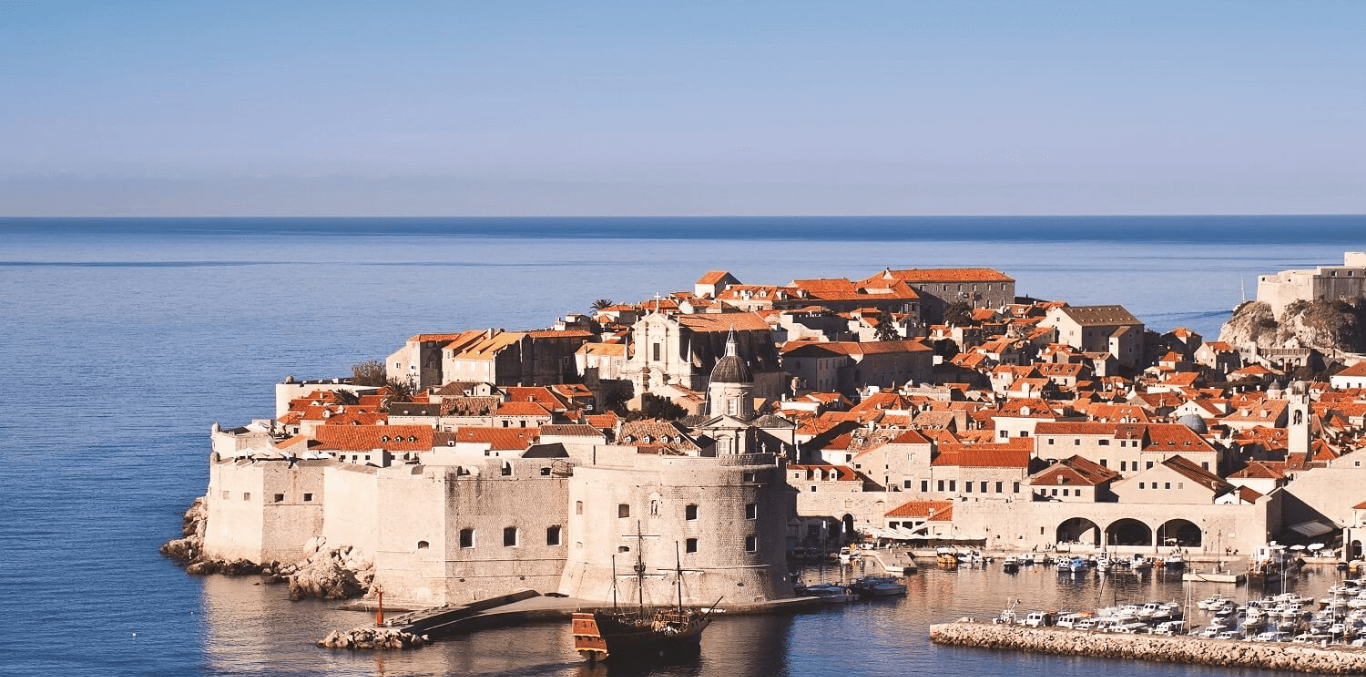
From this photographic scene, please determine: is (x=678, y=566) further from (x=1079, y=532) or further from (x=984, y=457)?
(x=984, y=457)

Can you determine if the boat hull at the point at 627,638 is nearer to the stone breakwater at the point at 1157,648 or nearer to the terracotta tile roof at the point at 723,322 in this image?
the stone breakwater at the point at 1157,648

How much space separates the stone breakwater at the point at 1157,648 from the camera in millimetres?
35812

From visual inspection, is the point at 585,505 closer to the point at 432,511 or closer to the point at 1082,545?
the point at 432,511

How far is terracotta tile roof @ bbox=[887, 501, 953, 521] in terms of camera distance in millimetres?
48594

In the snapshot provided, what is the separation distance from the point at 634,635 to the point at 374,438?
16.0 m

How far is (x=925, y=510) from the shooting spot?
49.0m

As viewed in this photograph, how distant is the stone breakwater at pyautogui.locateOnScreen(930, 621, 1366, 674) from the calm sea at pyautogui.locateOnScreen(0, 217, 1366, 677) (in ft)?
1.32

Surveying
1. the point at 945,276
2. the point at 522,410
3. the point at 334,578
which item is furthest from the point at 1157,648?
the point at 945,276

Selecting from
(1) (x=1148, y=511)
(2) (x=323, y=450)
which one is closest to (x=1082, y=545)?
(1) (x=1148, y=511)

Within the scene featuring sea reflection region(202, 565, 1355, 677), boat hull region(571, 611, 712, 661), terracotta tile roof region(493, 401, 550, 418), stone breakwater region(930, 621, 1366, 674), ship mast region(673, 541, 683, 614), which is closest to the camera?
stone breakwater region(930, 621, 1366, 674)

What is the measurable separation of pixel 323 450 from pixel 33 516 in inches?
261

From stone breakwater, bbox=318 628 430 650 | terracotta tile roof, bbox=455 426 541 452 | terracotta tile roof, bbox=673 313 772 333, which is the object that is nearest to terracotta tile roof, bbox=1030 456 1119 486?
terracotta tile roof, bbox=455 426 541 452

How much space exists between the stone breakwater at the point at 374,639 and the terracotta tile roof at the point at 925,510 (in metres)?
13.4

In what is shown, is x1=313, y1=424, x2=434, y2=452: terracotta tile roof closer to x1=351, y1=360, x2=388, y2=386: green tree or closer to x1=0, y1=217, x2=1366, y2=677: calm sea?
x1=0, y1=217, x2=1366, y2=677: calm sea
